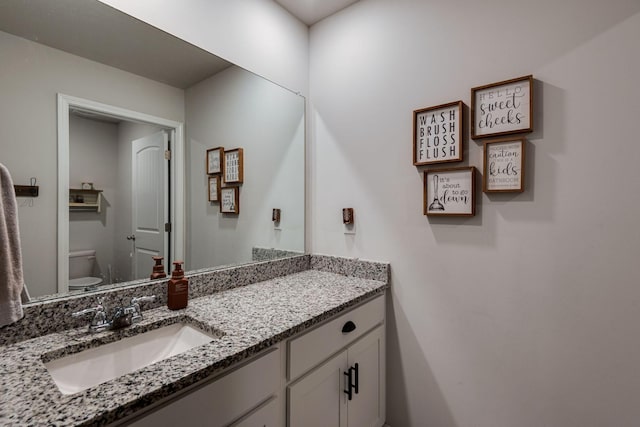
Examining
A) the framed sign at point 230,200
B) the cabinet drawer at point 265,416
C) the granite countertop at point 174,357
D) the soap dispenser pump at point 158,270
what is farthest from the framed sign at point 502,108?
the soap dispenser pump at point 158,270

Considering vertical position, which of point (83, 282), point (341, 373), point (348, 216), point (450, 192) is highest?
point (450, 192)

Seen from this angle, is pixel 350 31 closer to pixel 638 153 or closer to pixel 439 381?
pixel 638 153

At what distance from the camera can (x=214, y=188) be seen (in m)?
1.56

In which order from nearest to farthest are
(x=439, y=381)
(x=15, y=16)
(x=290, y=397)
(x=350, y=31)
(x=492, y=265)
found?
(x=15, y=16) → (x=290, y=397) → (x=492, y=265) → (x=439, y=381) → (x=350, y=31)

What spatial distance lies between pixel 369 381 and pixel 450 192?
1.02 metres

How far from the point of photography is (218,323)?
3.59 ft

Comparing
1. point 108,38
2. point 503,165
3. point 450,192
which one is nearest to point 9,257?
point 108,38

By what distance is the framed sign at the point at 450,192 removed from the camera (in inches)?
54.8

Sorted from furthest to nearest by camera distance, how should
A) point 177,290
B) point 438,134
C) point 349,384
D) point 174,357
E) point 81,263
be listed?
point 438,134 < point 349,384 < point 177,290 < point 81,263 < point 174,357

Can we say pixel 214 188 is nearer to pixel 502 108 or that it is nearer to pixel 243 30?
pixel 243 30

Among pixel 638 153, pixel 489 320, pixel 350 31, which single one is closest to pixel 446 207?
pixel 489 320

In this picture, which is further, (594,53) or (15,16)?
(594,53)

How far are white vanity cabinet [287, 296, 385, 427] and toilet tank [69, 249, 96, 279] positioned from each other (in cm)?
81

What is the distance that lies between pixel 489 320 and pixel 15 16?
212 cm
